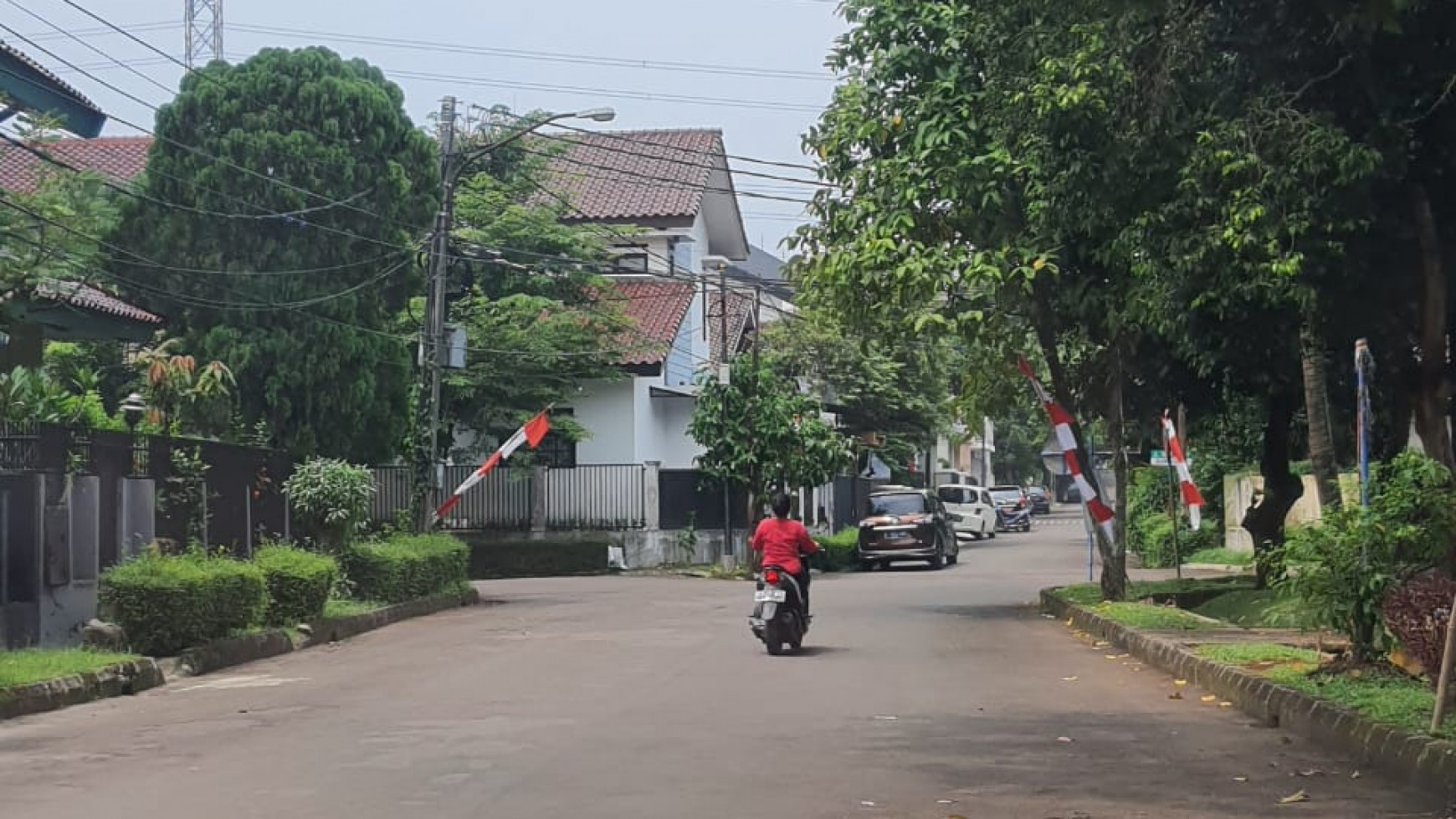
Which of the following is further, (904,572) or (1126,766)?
(904,572)

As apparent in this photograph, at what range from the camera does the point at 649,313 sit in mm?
42875

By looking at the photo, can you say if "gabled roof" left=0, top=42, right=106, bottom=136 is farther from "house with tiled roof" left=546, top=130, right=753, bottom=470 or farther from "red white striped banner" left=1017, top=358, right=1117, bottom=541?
"house with tiled roof" left=546, top=130, right=753, bottom=470

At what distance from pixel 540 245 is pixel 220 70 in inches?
466

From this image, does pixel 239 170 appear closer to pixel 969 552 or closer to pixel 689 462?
pixel 689 462

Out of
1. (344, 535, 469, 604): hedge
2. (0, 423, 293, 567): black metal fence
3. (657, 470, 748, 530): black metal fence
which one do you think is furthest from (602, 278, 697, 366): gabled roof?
(0, 423, 293, 567): black metal fence

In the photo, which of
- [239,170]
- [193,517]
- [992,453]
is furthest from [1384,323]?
[992,453]

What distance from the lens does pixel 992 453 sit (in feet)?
319

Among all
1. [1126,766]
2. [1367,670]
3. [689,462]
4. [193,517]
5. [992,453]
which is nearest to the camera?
[1126,766]

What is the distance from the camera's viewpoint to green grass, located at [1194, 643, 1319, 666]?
45.4 feet

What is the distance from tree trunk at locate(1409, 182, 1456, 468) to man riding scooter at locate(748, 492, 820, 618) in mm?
6131

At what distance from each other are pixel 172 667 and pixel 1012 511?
182 feet

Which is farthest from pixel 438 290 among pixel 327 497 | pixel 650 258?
pixel 650 258

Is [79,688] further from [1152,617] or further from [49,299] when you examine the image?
[1152,617]

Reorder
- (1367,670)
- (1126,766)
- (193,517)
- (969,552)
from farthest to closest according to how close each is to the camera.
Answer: (969,552)
(193,517)
(1367,670)
(1126,766)
